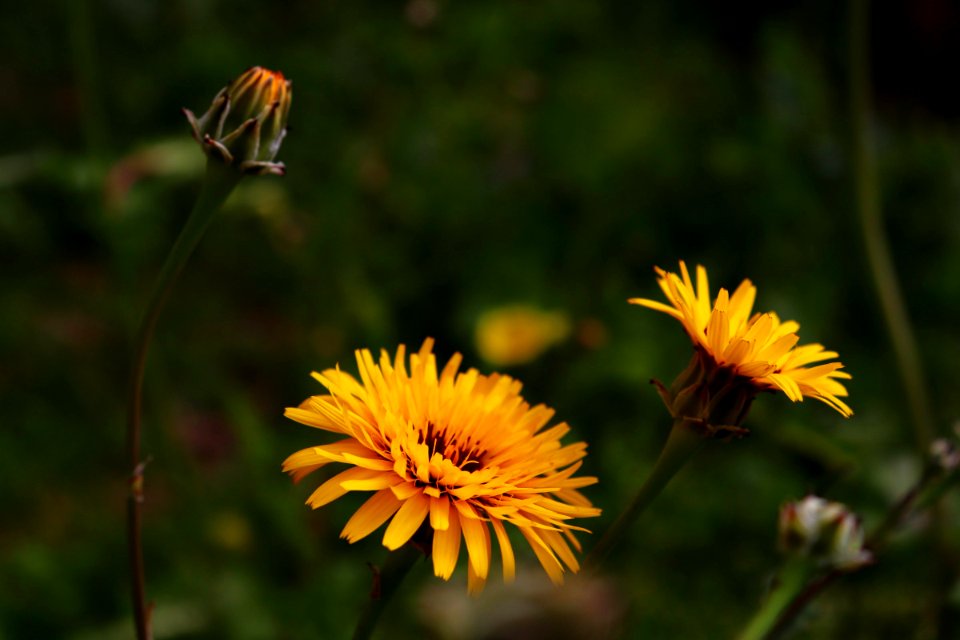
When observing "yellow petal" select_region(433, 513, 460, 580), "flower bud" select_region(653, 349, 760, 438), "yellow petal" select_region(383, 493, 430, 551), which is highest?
"flower bud" select_region(653, 349, 760, 438)

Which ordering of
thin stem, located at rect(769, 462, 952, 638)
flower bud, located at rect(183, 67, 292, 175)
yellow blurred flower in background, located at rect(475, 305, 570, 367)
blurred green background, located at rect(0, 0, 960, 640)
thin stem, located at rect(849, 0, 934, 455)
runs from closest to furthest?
flower bud, located at rect(183, 67, 292, 175) < thin stem, located at rect(769, 462, 952, 638) < thin stem, located at rect(849, 0, 934, 455) < blurred green background, located at rect(0, 0, 960, 640) < yellow blurred flower in background, located at rect(475, 305, 570, 367)

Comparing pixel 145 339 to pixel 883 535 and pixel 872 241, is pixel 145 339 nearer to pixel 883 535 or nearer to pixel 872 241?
pixel 883 535

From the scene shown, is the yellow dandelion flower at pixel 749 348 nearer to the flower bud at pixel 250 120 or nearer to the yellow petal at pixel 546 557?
the yellow petal at pixel 546 557

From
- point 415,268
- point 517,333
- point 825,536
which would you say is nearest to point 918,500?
point 825,536

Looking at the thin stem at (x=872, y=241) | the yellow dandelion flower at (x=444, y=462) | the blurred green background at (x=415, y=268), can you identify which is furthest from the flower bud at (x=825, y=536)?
the thin stem at (x=872, y=241)

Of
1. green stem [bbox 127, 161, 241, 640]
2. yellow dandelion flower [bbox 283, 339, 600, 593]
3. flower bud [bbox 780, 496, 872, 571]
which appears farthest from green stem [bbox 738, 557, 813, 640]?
green stem [bbox 127, 161, 241, 640]

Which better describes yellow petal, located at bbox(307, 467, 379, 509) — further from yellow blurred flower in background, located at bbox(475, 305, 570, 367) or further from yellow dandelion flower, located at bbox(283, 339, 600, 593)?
yellow blurred flower in background, located at bbox(475, 305, 570, 367)
